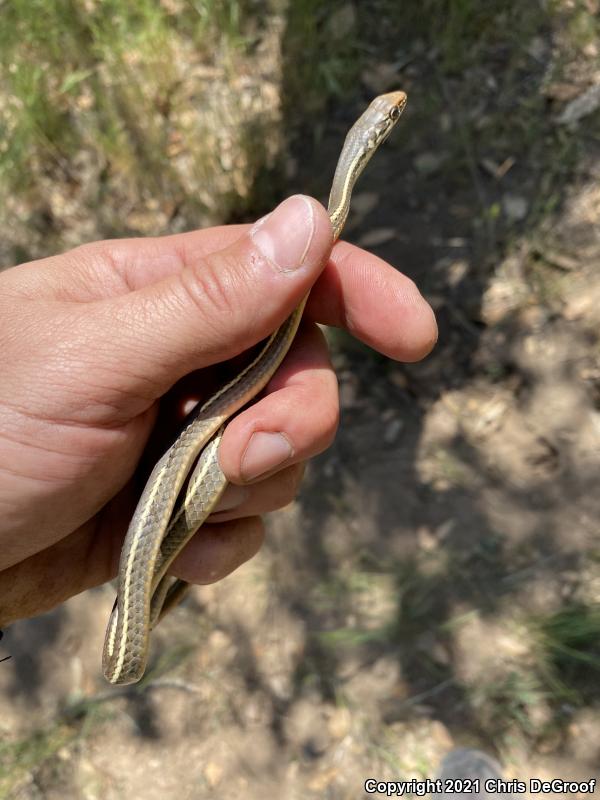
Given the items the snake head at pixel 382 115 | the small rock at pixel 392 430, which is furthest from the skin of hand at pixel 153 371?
the small rock at pixel 392 430

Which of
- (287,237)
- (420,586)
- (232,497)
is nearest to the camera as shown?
(287,237)

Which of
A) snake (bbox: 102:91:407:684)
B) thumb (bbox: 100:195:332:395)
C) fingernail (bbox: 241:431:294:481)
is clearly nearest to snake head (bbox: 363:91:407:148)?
snake (bbox: 102:91:407:684)

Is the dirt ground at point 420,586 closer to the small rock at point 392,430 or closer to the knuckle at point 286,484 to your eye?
the small rock at point 392,430

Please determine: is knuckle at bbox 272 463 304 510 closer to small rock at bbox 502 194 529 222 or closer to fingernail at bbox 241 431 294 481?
fingernail at bbox 241 431 294 481

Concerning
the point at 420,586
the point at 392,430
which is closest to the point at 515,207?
the point at 392,430

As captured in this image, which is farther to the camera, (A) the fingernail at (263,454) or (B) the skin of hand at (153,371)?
(A) the fingernail at (263,454)

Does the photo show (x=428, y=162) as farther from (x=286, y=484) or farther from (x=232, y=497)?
(x=232, y=497)

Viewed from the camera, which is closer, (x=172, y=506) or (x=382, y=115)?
(x=172, y=506)

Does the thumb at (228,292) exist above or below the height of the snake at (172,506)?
above
